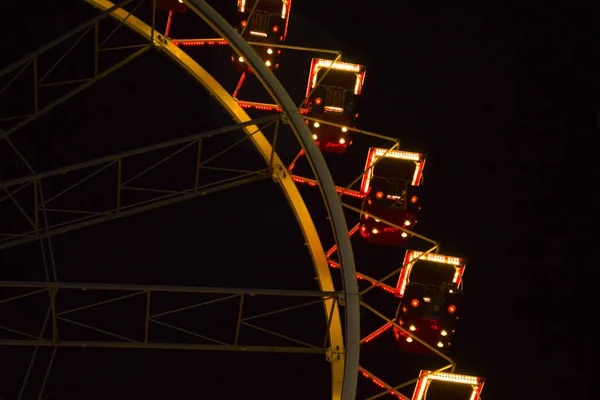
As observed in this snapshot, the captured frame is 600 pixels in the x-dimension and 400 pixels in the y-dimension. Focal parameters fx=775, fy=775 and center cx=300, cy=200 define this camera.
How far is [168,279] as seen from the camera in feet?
68.7

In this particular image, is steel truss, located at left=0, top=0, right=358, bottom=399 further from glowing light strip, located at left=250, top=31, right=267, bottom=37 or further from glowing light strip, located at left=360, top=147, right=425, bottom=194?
glowing light strip, located at left=360, top=147, right=425, bottom=194

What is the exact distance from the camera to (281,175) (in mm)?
14102

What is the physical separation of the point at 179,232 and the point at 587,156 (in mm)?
11256

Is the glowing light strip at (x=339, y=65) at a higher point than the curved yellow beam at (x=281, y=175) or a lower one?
higher

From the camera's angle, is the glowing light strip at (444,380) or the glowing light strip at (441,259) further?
the glowing light strip at (441,259)

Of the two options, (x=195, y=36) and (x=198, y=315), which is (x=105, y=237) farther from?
(x=195, y=36)

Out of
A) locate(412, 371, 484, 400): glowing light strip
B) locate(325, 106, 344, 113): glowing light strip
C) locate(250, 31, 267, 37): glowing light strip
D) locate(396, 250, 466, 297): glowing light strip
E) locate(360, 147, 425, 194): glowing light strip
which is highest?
locate(250, 31, 267, 37): glowing light strip

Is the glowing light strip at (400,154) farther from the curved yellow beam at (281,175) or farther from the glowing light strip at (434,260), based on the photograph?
the curved yellow beam at (281,175)

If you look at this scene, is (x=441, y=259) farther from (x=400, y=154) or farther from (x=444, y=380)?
(x=444, y=380)

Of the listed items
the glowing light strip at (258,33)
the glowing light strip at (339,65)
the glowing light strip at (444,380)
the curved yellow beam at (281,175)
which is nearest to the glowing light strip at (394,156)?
the glowing light strip at (339,65)

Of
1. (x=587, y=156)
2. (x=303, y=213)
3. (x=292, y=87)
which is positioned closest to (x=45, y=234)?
(x=303, y=213)

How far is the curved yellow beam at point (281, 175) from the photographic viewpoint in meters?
14.1

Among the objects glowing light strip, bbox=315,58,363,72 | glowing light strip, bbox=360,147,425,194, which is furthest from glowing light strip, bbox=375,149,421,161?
glowing light strip, bbox=315,58,363,72

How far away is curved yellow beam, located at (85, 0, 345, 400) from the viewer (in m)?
14.1
